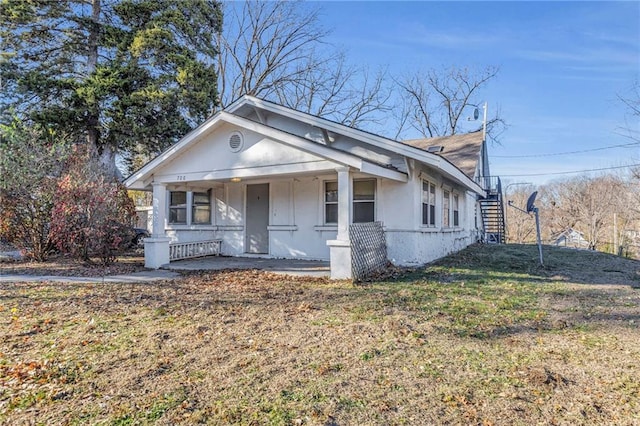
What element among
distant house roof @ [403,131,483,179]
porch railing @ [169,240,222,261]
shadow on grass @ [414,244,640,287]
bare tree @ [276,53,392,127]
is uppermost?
bare tree @ [276,53,392,127]

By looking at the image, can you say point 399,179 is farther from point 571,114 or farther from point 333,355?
point 571,114

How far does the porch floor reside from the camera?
8.95 metres

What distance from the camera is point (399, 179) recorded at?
9.25m

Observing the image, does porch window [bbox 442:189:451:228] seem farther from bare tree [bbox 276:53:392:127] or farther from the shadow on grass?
bare tree [bbox 276:53:392:127]

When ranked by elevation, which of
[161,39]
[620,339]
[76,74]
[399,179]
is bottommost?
[620,339]

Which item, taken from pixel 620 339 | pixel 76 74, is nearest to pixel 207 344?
pixel 620 339

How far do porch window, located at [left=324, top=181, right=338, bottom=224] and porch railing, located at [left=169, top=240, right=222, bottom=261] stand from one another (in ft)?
13.3

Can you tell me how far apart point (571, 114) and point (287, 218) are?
71.9ft

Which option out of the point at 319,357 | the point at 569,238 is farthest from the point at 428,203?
the point at 569,238

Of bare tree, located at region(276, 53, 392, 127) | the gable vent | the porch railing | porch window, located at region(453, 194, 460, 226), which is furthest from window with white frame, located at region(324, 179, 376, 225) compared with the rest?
bare tree, located at region(276, 53, 392, 127)

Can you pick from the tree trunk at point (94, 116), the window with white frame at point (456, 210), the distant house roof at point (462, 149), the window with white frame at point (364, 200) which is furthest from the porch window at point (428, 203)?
the tree trunk at point (94, 116)

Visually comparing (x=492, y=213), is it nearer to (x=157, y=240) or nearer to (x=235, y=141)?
(x=235, y=141)

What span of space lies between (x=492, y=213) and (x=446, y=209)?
1336 centimetres

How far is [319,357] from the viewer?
3.62m
